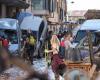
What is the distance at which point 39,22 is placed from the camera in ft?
90.5

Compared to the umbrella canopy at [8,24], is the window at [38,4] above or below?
above

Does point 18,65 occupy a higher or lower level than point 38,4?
lower

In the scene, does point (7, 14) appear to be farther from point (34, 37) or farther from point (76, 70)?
point (76, 70)

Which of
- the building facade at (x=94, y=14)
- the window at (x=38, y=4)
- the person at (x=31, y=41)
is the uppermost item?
the window at (x=38, y=4)

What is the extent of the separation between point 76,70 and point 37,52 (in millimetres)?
16742

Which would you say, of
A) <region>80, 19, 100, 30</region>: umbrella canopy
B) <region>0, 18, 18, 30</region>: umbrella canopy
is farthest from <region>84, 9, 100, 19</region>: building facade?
<region>0, 18, 18, 30</region>: umbrella canopy

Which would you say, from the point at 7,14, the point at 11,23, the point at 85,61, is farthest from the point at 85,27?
the point at 7,14

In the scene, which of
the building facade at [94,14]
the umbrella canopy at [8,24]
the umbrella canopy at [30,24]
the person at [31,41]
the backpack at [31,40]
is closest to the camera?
the umbrella canopy at [8,24]

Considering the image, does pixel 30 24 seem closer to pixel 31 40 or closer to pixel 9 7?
pixel 31 40

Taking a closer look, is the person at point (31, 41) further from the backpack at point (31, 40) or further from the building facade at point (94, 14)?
the building facade at point (94, 14)

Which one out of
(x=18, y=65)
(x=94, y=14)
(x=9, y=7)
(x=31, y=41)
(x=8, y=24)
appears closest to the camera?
(x=18, y=65)

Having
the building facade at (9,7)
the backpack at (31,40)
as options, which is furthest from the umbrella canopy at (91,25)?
the building facade at (9,7)

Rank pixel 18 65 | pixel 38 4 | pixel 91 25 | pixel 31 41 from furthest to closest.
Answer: pixel 38 4 → pixel 31 41 → pixel 91 25 → pixel 18 65

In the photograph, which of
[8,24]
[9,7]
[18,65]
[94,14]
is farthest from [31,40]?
[18,65]
